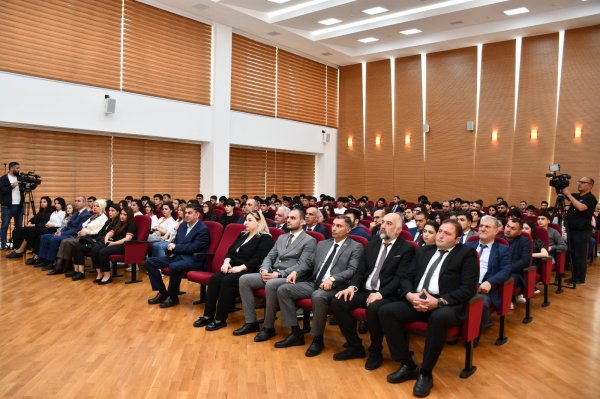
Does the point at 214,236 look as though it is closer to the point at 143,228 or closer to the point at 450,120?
the point at 143,228

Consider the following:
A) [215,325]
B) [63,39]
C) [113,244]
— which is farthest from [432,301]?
[63,39]

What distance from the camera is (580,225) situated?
23.9 feet

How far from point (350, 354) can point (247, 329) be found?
3.99 ft

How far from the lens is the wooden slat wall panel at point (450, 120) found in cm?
1398

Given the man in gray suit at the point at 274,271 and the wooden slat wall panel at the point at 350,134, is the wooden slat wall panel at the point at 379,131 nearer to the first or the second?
the wooden slat wall panel at the point at 350,134

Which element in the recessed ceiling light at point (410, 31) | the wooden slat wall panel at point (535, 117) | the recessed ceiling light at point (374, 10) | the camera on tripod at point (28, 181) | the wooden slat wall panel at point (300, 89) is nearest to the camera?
the camera on tripod at point (28, 181)

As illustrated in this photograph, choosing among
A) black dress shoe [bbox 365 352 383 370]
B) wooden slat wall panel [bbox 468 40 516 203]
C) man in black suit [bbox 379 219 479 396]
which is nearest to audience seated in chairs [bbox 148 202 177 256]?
black dress shoe [bbox 365 352 383 370]

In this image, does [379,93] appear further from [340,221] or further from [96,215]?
[340,221]

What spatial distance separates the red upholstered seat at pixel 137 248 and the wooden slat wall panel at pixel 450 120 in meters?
9.95

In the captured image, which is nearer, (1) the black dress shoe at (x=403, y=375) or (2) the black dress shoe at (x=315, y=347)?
(1) the black dress shoe at (x=403, y=375)

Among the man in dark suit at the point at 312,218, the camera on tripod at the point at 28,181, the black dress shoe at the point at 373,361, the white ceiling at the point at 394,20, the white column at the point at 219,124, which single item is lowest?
the black dress shoe at the point at 373,361

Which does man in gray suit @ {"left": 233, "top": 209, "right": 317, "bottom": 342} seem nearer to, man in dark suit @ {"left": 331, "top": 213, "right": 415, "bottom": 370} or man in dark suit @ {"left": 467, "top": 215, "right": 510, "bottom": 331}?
man in dark suit @ {"left": 331, "top": 213, "right": 415, "bottom": 370}

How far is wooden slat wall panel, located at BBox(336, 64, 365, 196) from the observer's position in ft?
53.4

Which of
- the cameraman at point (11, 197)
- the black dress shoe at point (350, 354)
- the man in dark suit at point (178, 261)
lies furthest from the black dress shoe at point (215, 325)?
the cameraman at point (11, 197)
